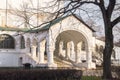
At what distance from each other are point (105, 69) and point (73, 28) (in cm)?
3173

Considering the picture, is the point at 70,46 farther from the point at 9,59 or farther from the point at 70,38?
the point at 9,59

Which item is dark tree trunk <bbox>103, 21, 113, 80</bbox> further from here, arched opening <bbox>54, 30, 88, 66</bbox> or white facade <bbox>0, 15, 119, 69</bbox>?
arched opening <bbox>54, 30, 88, 66</bbox>

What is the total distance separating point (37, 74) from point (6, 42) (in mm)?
37482

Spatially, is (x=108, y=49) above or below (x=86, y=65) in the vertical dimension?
above

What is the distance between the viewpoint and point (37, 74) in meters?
19.1

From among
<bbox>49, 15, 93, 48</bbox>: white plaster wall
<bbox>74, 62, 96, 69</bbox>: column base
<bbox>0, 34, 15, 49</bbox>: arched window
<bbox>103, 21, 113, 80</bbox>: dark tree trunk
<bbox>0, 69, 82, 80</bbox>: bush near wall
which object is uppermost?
<bbox>49, 15, 93, 48</bbox>: white plaster wall

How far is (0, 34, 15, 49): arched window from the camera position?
55.5 m

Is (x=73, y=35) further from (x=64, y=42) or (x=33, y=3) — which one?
(x=33, y=3)

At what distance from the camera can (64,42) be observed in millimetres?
59344

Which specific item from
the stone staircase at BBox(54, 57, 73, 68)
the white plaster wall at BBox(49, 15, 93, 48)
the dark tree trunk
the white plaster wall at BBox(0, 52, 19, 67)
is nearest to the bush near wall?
the dark tree trunk

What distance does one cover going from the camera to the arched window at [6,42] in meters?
55.5

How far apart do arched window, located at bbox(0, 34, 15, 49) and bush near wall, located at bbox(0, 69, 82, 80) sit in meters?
35.8

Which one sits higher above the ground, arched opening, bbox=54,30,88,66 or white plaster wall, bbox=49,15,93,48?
white plaster wall, bbox=49,15,93,48

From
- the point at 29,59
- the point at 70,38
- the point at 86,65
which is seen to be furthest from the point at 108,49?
the point at 70,38
